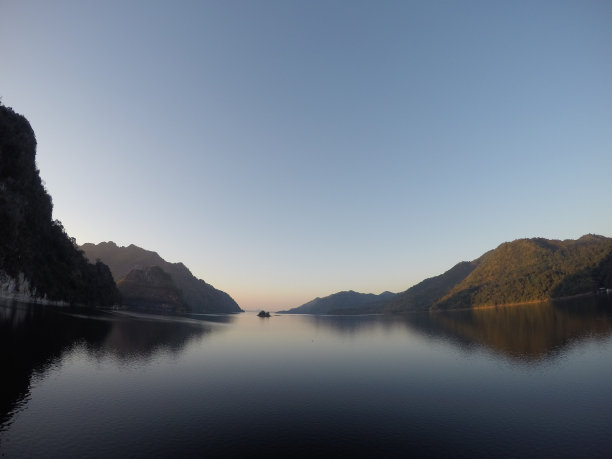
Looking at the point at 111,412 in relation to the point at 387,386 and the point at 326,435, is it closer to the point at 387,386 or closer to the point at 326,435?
the point at 326,435

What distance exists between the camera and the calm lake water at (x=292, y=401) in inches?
1570

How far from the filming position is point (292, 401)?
2275 inches

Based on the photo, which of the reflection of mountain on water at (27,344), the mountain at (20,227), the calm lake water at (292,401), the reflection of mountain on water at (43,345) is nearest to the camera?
the calm lake water at (292,401)

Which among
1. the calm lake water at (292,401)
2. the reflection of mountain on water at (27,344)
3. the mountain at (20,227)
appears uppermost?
the mountain at (20,227)

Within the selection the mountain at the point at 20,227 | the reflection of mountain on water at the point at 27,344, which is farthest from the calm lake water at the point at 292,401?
the mountain at the point at 20,227

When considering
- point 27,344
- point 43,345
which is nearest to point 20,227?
point 43,345

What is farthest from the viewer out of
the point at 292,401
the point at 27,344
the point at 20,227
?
the point at 20,227

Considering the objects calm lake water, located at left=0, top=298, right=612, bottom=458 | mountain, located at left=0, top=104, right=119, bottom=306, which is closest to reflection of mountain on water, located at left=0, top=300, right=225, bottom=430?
calm lake water, located at left=0, top=298, right=612, bottom=458

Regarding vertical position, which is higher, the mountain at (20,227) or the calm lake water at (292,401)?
the mountain at (20,227)

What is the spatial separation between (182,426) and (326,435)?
21011 mm

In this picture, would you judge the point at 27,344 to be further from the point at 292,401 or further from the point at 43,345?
the point at 292,401

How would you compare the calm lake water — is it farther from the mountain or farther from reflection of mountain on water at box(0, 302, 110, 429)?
the mountain

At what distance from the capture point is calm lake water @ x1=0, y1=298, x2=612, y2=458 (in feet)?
131

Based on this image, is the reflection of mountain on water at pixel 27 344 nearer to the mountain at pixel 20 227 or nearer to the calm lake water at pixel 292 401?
the calm lake water at pixel 292 401
